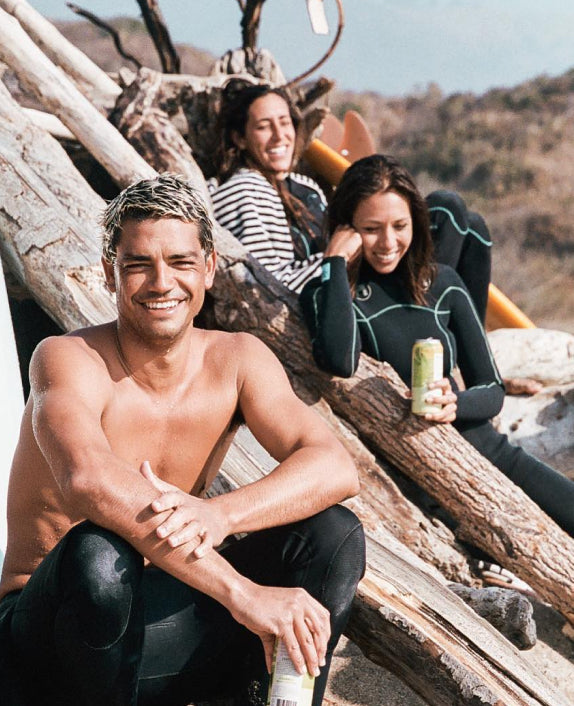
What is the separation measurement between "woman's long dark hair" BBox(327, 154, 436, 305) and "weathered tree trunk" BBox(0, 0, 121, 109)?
2.15 metres

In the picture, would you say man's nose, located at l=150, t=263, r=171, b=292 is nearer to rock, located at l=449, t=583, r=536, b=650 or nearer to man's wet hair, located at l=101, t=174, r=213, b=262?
man's wet hair, located at l=101, t=174, r=213, b=262

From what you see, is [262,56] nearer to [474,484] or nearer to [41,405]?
[474,484]

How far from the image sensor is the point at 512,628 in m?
3.20

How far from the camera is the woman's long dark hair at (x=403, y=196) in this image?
12.2 feet

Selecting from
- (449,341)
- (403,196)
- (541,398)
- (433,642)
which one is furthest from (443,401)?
(541,398)

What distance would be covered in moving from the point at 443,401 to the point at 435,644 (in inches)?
46.4

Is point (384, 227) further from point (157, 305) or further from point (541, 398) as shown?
point (541, 398)

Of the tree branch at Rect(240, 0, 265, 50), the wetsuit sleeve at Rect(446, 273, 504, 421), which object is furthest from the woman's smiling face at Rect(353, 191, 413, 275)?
the tree branch at Rect(240, 0, 265, 50)

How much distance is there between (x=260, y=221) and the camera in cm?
446

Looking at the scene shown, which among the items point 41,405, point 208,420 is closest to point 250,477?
point 208,420

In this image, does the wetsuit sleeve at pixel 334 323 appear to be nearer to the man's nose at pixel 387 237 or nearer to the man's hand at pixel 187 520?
the man's nose at pixel 387 237

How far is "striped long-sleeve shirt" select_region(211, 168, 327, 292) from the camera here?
4.34 meters

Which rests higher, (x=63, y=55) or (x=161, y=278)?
(x=63, y=55)

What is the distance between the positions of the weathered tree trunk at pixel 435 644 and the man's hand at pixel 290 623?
0.54 meters
